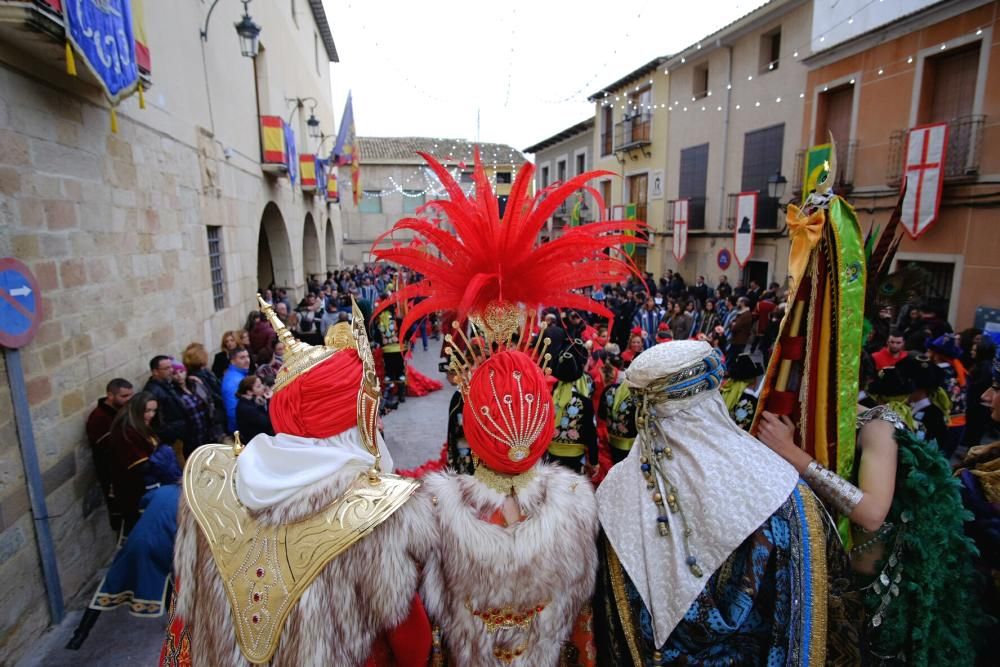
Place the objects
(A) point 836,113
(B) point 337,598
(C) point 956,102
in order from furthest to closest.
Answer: (A) point 836,113 < (C) point 956,102 < (B) point 337,598

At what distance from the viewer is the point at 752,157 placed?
49.8ft

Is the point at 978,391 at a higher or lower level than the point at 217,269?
lower

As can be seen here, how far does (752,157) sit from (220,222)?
14.0 m

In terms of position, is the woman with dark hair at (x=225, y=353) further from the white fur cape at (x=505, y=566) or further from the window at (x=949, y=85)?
the window at (x=949, y=85)

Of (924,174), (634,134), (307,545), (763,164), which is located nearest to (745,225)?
(763,164)

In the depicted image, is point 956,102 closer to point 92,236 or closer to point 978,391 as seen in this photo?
point 978,391

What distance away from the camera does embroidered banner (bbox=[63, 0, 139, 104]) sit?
353 centimetres

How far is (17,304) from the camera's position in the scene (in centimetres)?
330

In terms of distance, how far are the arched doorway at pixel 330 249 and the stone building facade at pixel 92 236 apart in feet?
48.8

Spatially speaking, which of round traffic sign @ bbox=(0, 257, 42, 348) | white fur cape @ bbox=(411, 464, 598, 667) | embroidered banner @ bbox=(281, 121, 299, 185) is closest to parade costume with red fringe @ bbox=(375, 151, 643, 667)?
white fur cape @ bbox=(411, 464, 598, 667)

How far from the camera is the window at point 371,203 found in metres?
33.8

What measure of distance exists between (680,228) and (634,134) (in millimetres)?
6089

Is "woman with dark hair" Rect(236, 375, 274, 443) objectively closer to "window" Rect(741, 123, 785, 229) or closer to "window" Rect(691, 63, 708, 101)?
"window" Rect(741, 123, 785, 229)

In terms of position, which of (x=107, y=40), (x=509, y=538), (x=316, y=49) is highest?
(x=316, y=49)
